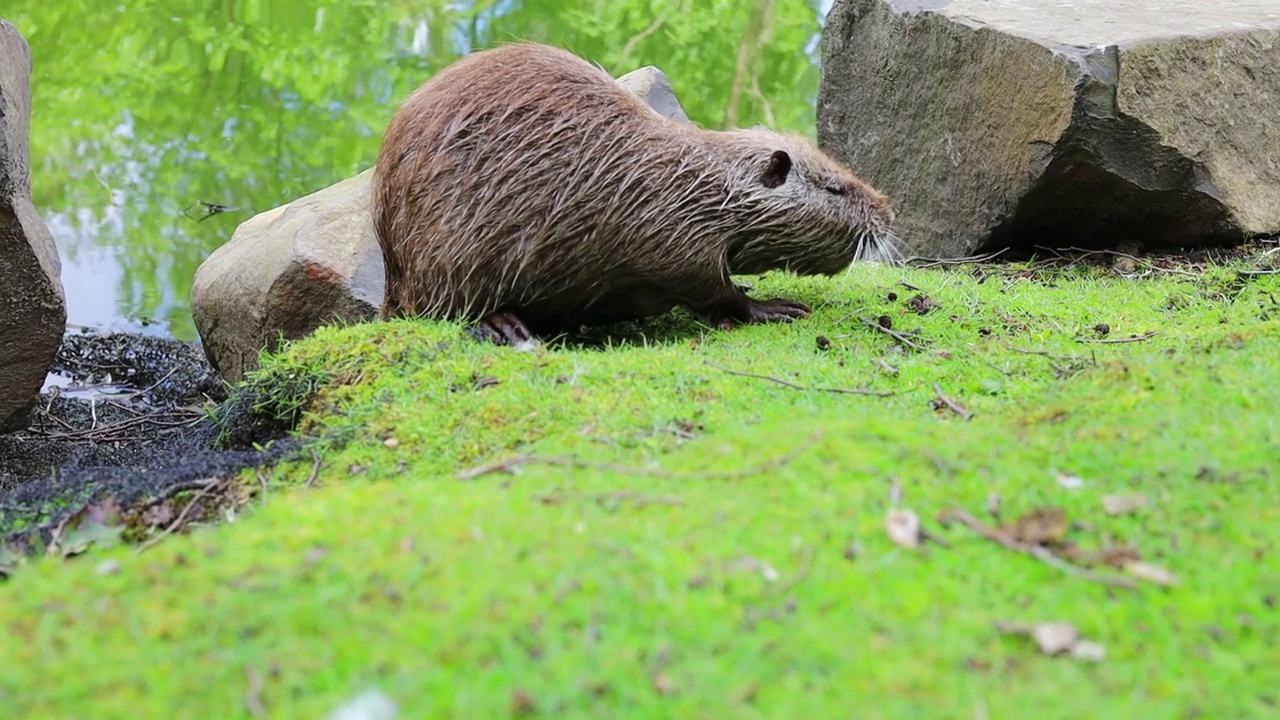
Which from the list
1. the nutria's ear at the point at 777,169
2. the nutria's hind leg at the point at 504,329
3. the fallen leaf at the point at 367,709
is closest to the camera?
the fallen leaf at the point at 367,709

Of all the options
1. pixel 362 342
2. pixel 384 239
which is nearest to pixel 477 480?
pixel 362 342

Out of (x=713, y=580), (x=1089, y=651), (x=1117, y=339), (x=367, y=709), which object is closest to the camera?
(x=367, y=709)

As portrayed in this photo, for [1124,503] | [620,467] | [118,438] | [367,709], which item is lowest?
[118,438]

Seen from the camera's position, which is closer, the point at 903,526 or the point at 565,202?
the point at 903,526

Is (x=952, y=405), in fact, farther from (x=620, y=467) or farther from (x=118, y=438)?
(x=118, y=438)

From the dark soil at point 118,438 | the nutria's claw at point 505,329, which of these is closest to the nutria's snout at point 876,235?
the nutria's claw at point 505,329

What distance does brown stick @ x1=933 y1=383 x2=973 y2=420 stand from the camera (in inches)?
127

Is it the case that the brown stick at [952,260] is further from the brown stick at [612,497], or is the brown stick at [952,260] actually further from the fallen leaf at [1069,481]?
the brown stick at [612,497]

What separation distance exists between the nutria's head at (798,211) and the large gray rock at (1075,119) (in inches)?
38.9

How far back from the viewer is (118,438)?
4895 mm

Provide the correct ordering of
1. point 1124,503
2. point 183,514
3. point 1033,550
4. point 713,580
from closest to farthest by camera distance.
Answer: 1. point 713,580
2. point 1033,550
3. point 1124,503
4. point 183,514

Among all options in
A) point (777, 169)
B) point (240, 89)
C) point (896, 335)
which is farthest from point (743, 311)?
point (240, 89)

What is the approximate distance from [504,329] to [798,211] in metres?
1.31

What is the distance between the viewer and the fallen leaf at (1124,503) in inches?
87.3
